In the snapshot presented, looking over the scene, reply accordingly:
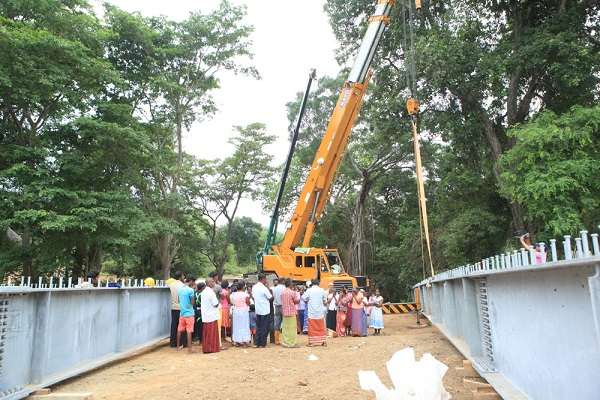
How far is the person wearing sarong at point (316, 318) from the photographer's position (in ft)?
33.0

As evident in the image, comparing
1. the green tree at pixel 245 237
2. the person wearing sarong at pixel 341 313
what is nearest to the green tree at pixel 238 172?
the green tree at pixel 245 237

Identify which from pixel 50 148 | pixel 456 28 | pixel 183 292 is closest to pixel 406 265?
pixel 456 28

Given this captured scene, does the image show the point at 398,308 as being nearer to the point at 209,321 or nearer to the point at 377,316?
the point at 377,316

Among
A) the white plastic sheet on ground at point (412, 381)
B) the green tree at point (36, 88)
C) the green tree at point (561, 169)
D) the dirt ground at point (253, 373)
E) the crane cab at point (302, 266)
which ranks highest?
the green tree at point (36, 88)

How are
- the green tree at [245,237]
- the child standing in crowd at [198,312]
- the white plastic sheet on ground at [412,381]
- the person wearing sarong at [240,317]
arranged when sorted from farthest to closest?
1. the green tree at [245,237]
2. the child standing in crowd at [198,312]
3. the person wearing sarong at [240,317]
4. the white plastic sheet on ground at [412,381]

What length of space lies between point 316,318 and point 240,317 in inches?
67.3

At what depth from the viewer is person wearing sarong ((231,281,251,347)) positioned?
10000 millimetres

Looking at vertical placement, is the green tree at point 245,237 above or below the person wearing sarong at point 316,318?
above

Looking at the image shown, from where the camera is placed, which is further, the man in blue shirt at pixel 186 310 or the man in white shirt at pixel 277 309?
the man in white shirt at pixel 277 309

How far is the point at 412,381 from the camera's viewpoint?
258 centimetres

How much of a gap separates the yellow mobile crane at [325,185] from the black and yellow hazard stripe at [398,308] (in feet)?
13.4

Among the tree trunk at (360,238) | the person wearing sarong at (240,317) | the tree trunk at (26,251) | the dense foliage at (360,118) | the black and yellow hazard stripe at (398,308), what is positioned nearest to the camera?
the person wearing sarong at (240,317)

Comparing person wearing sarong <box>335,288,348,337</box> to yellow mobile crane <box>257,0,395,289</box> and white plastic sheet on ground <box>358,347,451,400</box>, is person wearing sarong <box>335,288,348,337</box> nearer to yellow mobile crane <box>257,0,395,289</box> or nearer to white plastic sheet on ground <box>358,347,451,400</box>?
yellow mobile crane <box>257,0,395,289</box>

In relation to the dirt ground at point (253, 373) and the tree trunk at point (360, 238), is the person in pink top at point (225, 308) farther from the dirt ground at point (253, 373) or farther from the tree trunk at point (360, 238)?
the tree trunk at point (360, 238)
